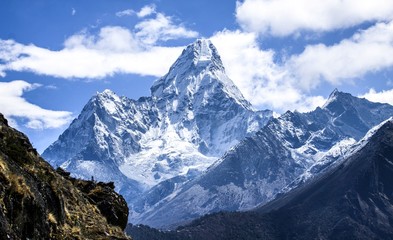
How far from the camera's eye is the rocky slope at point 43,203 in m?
34.0

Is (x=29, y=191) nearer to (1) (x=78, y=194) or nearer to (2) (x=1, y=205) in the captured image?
(2) (x=1, y=205)

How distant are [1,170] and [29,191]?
2274 mm

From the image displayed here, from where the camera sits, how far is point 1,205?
32500 mm

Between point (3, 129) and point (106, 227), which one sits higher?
point (3, 129)

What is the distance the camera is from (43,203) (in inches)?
1464

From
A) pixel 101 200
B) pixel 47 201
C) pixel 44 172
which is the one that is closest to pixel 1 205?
pixel 47 201

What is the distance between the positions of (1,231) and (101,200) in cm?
2381

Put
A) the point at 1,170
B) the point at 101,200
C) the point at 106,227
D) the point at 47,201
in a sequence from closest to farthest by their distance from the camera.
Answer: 1. the point at 1,170
2. the point at 47,201
3. the point at 106,227
4. the point at 101,200

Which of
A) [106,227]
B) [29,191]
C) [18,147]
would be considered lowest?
[106,227]

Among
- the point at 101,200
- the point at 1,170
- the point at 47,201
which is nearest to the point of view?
the point at 1,170

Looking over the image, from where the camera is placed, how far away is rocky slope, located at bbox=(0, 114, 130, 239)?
111 feet

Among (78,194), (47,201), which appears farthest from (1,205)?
(78,194)

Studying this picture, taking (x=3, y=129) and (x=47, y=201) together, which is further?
(x=3, y=129)

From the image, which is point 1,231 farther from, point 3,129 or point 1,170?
point 3,129
